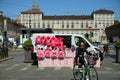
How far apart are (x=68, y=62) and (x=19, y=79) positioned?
8.34 meters

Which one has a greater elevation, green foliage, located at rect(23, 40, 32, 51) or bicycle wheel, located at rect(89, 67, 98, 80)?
green foliage, located at rect(23, 40, 32, 51)

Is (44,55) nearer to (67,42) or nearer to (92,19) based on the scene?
(67,42)

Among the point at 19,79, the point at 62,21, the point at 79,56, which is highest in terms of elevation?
the point at 62,21

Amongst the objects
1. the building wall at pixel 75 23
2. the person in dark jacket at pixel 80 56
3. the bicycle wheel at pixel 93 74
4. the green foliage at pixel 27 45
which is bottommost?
the bicycle wheel at pixel 93 74

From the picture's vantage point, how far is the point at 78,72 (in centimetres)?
1417

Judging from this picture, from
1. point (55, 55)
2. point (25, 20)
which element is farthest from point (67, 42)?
point (25, 20)

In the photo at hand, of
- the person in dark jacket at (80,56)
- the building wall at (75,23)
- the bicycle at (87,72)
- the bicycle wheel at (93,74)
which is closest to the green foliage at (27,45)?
the bicycle at (87,72)

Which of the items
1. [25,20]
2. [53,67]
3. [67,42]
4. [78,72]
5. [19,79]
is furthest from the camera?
[25,20]

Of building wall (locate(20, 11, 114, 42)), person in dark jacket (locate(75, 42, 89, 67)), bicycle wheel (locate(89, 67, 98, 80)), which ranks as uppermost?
building wall (locate(20, 11, 114, 42))

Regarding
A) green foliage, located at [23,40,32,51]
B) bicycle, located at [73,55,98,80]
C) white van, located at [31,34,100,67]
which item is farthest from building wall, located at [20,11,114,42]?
bicycle, located at [73,55,98,80]

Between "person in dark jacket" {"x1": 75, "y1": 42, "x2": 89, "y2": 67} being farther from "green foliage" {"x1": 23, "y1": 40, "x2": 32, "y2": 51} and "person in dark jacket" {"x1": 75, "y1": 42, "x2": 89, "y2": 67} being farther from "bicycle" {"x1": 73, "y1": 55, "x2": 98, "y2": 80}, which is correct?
"green foliage" {"x1": 23, "y1": 40, "x2": 32, "y2": 51}

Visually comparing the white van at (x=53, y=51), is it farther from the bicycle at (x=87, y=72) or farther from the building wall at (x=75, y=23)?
the building wall at (x=75, y=23)

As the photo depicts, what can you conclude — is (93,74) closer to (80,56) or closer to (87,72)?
(87,72)

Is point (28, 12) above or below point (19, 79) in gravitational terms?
above
